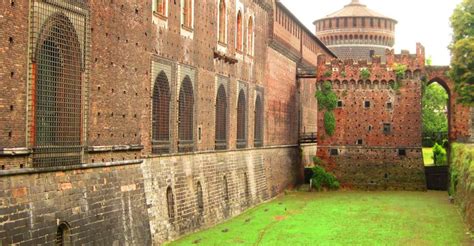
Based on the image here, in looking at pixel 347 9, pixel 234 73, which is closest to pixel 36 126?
pixel 234 73

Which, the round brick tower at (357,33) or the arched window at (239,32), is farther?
the round brick tower at (357,33)

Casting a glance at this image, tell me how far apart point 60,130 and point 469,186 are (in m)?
15.0

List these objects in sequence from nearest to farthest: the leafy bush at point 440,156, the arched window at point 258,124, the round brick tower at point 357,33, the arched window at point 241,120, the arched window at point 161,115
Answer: the arched window at point 161,115 → the arched window at point 241,120 → the arched window at point 258,124 → the leafy bush at point 440,156 → the round brick tower at point 357,33

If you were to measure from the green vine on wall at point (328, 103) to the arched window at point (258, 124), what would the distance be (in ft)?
22.0

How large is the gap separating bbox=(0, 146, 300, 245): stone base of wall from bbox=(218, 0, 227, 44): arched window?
15.4 ft

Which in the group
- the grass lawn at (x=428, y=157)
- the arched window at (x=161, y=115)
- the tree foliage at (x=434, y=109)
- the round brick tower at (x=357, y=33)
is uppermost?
the round brick tower at (x=357, y=33)

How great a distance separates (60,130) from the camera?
1418 cm

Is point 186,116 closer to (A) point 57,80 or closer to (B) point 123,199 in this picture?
(B) point 123,199

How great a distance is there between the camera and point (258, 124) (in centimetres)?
3212

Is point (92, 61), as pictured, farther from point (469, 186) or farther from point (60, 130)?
point (469, 186)

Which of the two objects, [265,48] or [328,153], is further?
[328,153]

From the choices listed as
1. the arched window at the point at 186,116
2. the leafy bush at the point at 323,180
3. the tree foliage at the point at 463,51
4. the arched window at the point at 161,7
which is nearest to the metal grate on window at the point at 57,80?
the arched window at the point at 161,7

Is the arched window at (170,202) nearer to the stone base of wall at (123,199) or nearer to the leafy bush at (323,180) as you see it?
the stone base of wall at (123,199)

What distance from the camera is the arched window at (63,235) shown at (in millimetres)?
13594
